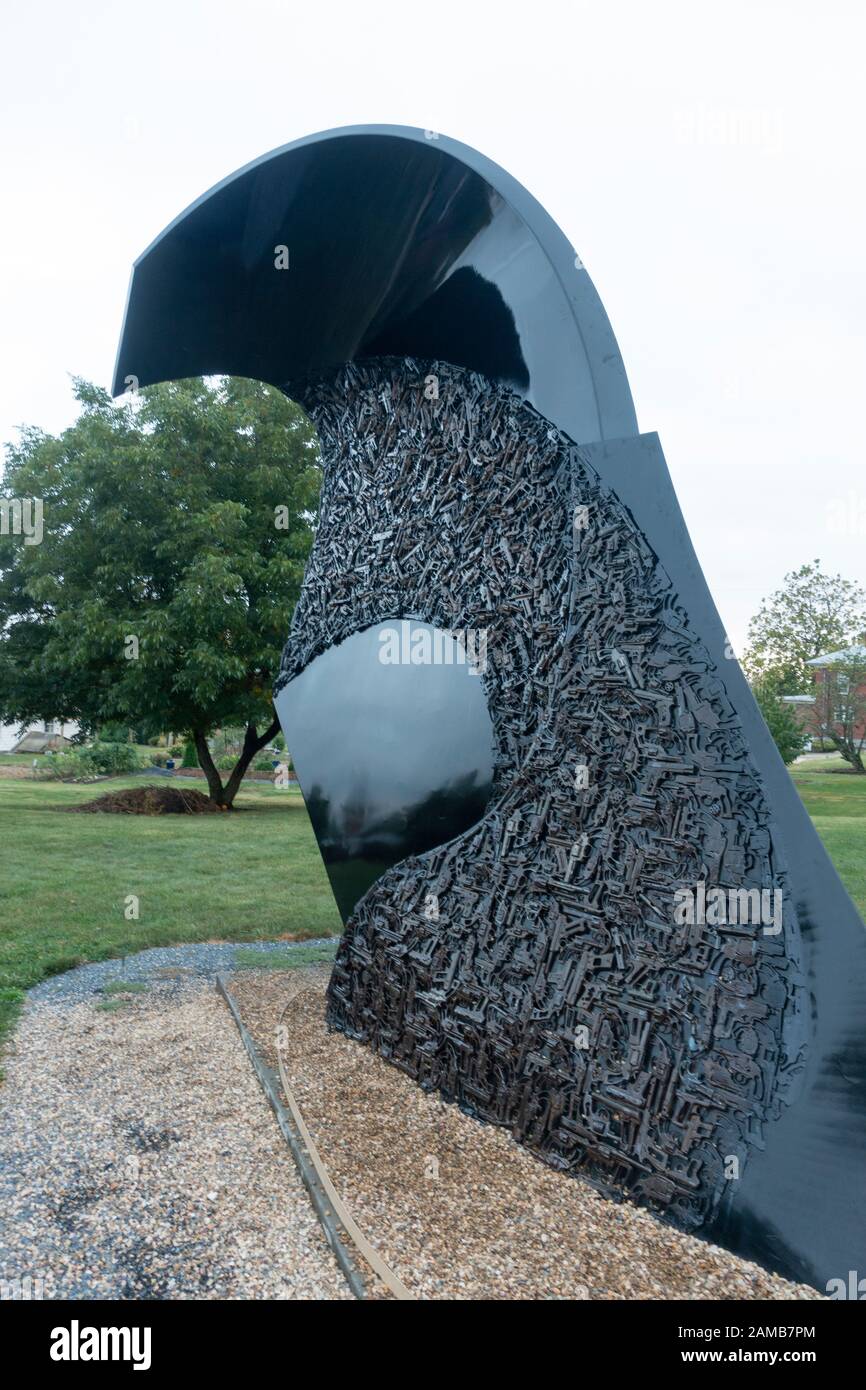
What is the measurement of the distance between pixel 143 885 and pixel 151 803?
9.75m

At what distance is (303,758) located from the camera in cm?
703

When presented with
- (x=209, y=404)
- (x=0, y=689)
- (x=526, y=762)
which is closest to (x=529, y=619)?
(x=526, y=762)

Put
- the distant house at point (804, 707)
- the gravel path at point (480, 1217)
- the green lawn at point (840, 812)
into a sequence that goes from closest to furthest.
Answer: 1. the gravel path at point (480, 1217)
2. the green lawn at point (840, 812)
3. the distant house at point (804, 707)

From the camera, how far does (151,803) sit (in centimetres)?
2211

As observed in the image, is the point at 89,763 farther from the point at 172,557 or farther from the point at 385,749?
the point at 385,749

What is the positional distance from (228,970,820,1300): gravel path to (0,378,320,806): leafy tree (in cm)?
1574

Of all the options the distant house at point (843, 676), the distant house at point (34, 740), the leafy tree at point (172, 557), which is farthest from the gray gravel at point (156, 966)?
the distant house at point (34, 740)

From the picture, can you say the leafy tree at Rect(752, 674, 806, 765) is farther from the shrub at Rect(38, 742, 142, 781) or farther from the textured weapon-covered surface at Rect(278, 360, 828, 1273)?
the textured weapon-covered surface at Rect(278, 360, 828, 1273)

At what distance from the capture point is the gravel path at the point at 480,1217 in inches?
140

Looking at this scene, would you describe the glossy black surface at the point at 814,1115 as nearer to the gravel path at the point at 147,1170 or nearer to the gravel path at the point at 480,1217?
the gravel path at the point at 480,1217

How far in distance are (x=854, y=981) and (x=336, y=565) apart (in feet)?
16.1

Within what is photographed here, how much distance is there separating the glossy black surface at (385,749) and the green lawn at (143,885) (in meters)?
3.00

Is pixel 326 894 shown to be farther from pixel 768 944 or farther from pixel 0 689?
pixel 0 689

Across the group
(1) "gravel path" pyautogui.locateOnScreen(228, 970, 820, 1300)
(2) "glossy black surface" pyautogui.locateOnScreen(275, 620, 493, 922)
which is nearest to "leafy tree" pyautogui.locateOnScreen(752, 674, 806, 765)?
(2) "glossy black surface" pyautogui.locateOnScreen(275, 620, 493, 922)
